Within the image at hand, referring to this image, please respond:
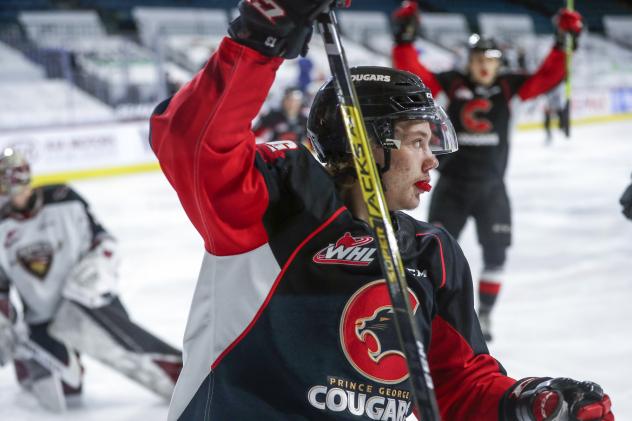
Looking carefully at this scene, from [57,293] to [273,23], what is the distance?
2.61 m

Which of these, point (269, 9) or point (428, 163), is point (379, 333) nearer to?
point (428, 163)

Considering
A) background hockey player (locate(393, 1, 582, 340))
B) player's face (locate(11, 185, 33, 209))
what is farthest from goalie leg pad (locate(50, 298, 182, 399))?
background hockey player (locate(393, 1, 582, 340))

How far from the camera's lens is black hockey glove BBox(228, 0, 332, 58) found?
3.28 ft

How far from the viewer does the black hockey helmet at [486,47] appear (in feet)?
12.9

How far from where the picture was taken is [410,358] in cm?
111

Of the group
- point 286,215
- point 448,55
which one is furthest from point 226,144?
point 448,55

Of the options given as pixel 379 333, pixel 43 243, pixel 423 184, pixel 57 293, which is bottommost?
pixel 57 293

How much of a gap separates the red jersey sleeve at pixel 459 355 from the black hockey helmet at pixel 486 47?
8.68ft

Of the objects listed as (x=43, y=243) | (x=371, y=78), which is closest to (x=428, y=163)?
(x=371, y=78)

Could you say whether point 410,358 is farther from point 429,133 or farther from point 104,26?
point 104,26

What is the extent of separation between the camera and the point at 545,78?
4.08 m

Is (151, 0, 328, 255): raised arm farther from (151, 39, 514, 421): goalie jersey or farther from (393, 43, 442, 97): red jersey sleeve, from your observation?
(393, 43, 442, 97): red jersey sleeve

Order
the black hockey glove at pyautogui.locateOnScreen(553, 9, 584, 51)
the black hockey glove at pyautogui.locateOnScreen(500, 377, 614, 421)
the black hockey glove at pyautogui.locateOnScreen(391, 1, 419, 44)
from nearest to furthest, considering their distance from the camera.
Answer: the black hockey glove at pyautogui.locateOnScreen(500, 377, 614, 421) < the black hockey glove at pyautogui.locateOnScreen(553, 9, 584, 51) < the black hockey glove at pyautogui.locateOnScreen(391, 1, 419, 44)

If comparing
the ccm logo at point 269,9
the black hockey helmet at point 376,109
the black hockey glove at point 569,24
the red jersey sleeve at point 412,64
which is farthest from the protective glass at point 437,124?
the black hockey glove at point 569,24
